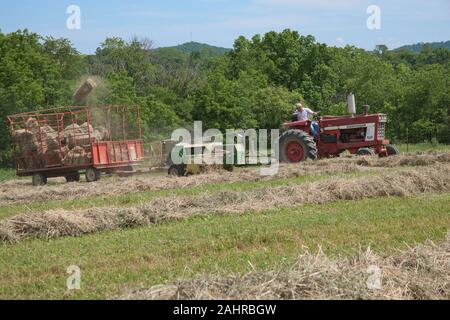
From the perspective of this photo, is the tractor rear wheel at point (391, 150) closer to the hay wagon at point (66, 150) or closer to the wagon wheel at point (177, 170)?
the wagon wheel at point (177, 170)

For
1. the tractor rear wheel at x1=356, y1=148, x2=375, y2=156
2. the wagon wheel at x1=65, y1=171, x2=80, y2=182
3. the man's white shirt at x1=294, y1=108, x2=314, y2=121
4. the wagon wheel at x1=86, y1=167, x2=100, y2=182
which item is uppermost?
the man's white shirt at x1=294, y1=108, x2=314, y2=121

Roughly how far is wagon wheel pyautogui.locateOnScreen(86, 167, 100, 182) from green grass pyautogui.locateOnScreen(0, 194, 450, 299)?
1026cm

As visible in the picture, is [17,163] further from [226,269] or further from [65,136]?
[226,269]

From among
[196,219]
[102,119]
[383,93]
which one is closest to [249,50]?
[383,93]

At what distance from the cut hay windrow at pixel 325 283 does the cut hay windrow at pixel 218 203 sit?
4666mm

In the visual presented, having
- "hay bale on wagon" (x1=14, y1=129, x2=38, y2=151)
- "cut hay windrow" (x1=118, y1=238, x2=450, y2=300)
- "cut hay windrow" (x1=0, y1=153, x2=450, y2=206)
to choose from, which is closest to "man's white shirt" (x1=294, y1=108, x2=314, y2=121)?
"cut hay windrow" (x1=0, y1=153, x2=450, y2=206)

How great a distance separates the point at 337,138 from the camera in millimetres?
20391

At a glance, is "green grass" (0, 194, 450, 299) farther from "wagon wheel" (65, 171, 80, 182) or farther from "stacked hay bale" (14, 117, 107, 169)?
"wagon wheel" (65, 171, 80, 182)

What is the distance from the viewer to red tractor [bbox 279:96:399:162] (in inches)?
781

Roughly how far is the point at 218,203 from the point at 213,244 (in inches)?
133

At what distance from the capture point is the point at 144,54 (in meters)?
66.1

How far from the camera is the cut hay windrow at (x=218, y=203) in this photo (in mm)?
9438

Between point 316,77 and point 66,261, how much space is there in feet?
163

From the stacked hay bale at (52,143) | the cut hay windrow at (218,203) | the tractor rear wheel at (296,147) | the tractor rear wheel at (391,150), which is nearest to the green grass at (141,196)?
the cut hay windrow at (218,203)
